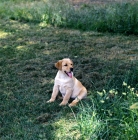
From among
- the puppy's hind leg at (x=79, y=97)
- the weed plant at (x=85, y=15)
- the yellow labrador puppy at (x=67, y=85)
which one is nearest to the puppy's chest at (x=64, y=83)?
the yellow labrador puppy at (x=67, y=85)

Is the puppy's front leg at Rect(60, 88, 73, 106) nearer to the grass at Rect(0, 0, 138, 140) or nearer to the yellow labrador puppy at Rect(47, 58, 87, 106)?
the yellow labrador puppy at Rect(47, 58, 87, 106)

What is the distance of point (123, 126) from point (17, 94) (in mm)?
2373

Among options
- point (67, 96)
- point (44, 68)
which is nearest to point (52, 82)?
point (44, 68)

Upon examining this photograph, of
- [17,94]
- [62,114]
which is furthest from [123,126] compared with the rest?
[17,94]

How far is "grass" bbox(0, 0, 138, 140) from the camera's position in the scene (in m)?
3.95

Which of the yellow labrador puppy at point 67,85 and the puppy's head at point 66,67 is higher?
the puppy's head at point 66,67

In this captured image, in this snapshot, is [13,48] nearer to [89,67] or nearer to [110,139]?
[89,67]

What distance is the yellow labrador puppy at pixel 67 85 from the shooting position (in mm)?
5020

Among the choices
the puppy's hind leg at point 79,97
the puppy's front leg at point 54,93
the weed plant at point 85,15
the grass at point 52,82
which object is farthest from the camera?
the weed plant at point 85,15

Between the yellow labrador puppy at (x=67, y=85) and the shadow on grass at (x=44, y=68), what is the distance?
0.64ft

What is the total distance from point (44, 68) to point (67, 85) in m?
1.90

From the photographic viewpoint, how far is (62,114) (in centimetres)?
477

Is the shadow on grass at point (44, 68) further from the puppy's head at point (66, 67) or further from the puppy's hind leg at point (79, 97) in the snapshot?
the puppy's head at point (66, 67)

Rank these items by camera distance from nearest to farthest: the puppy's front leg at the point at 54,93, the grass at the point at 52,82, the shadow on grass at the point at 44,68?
1. the grass at the point at 52,82
2. the shadow on grass at the point at 44,68
3. the puppy's front leg at the point at 54,93
